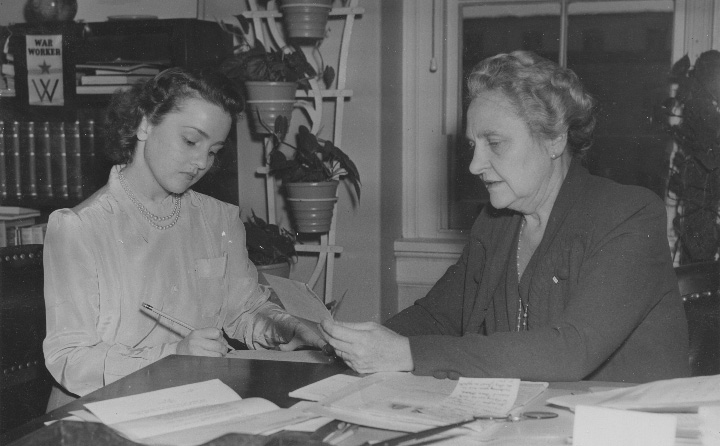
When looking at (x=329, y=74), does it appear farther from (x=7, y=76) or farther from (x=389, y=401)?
(x=389, y=401)

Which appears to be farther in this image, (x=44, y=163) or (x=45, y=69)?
(x=44, y=163)

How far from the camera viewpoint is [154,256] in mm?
2129

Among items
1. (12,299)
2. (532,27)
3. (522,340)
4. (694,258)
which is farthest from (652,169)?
(12,299)

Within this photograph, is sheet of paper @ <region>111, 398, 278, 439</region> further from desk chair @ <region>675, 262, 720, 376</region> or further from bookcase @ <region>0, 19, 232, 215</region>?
bookcase @ <region>0, 19, 232, 215</region>

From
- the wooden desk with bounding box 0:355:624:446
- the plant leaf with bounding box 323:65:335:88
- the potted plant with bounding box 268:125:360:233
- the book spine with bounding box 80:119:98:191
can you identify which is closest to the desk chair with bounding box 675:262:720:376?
the wooden desk with bounding box 0:355:624:446

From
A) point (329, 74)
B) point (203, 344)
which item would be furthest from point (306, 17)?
point (203, 344)

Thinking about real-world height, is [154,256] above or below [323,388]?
above

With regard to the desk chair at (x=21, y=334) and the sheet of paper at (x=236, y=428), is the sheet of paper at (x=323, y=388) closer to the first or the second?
the sheet of paper at (x=236, y=428)

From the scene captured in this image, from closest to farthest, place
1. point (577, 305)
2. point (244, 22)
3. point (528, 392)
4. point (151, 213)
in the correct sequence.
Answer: point (528, 392)
point (577, 305)
point (151, 213)
point (244, 22)

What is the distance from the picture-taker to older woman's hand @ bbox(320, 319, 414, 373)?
59.8 inches

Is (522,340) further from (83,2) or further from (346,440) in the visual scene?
(83,2)

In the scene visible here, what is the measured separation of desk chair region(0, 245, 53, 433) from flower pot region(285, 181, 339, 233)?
1.50 m

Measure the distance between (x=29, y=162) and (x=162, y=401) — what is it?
8.62ft

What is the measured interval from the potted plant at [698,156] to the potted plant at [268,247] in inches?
61.2
